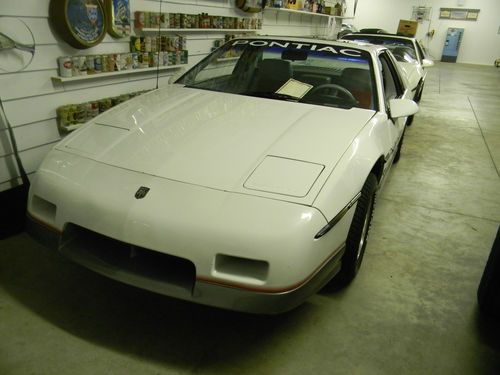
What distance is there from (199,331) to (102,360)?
41cm

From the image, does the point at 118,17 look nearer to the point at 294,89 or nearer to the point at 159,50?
the point at 159,50

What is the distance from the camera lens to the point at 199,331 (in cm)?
176

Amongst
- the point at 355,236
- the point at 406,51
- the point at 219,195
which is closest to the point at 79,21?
the point at 219,195

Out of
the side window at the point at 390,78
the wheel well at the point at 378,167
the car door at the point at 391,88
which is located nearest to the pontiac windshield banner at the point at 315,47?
the car door at the point at 391,88

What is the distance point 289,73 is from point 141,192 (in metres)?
1.53

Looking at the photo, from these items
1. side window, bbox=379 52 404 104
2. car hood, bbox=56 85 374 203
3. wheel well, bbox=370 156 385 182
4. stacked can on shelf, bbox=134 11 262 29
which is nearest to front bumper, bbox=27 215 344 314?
car hood, bbox=56 85 374 203

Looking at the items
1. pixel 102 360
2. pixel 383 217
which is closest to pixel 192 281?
pixel 102 360

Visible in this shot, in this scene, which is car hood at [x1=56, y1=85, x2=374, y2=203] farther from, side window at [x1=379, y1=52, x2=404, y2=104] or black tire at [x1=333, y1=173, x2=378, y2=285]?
side window at [x1=379, y1=52, x2=404, y2=104]

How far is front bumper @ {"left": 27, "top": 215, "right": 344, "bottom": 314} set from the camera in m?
1.40

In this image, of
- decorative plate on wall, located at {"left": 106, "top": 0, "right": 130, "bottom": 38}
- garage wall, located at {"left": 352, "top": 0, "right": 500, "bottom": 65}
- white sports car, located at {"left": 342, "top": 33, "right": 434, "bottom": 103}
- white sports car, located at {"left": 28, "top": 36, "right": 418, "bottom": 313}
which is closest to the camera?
white sports car, located at {"left": 28, "top": 36, "right": 418, "bottom": 313}

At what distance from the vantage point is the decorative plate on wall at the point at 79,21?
2611 millimetres

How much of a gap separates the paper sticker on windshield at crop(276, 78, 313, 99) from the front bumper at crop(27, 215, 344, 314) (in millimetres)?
1130

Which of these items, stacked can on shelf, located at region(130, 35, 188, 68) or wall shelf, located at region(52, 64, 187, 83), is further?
stacked can on shelf, located at region(130, 35, 188, 68)

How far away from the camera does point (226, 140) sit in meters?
1.88
